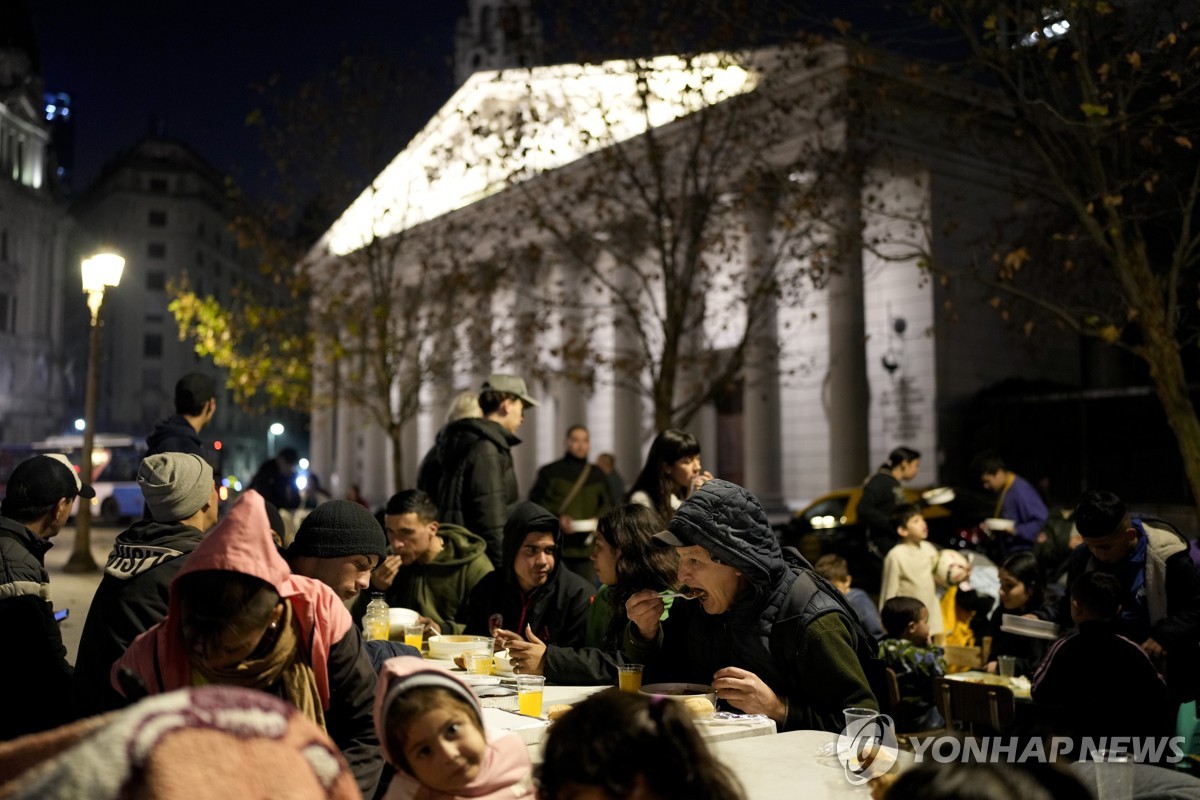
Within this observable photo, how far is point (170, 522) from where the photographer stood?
13.2ft

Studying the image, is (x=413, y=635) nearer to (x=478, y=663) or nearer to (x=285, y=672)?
(x=478, y=663)

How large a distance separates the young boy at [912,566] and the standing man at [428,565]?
3931 millimetres

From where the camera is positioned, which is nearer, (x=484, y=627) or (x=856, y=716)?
(x=856, y=716)

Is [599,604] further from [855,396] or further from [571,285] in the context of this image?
[571,285]

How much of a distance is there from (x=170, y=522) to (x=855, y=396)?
17.9 m

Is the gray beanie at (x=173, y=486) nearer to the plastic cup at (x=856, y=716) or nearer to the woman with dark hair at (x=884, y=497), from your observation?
the plastic cup at (x=856, y=716)

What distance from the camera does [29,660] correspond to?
421 centimetres

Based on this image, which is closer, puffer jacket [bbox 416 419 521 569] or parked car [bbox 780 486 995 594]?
puffer jacket [bbox 416 419 521 569]

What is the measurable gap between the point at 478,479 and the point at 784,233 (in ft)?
56.2

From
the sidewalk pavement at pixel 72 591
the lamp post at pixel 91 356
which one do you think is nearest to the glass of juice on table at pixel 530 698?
the sidewalk pavement at pixel 72 591

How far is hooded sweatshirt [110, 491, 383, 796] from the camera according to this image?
8.99 ft
